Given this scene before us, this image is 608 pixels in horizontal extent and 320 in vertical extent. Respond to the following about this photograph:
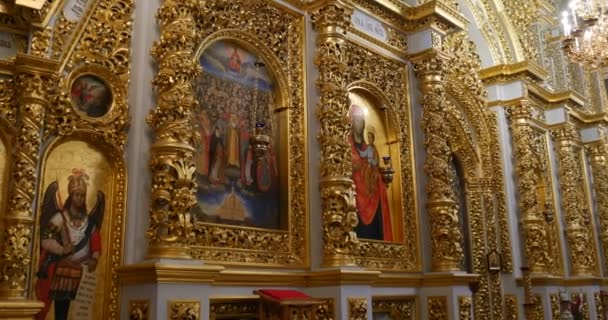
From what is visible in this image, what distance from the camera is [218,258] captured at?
622 centimetres

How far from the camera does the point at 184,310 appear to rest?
210 inches

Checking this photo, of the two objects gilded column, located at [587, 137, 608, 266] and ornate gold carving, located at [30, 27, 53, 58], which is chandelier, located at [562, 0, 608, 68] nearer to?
gilded column, located at [587, 137, 608, 266]

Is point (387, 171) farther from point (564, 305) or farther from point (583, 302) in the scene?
point (583, 302)

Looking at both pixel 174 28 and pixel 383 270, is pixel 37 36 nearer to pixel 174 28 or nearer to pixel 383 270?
pixel 174 28

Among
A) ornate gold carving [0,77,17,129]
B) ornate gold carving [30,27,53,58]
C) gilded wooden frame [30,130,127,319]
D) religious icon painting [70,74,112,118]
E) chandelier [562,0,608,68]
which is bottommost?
gilded wooden frame [30,130,127,319]

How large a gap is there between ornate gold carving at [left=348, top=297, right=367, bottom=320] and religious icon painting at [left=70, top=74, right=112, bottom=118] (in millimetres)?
3575

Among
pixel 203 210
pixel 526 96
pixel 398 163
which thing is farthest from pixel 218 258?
pixel 526 96

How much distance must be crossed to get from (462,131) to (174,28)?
6.81 meters

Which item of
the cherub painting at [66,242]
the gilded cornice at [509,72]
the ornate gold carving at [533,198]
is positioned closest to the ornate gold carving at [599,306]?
the ornate gold carving at [533,198]

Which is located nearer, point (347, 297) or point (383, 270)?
point (347, 297)

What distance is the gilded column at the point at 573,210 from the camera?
13.5 m

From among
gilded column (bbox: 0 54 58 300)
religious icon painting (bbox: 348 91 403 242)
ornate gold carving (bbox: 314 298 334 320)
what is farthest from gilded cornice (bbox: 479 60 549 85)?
gilded column (bbox: 0 54 58 300)

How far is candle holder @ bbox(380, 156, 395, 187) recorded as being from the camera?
340 inches

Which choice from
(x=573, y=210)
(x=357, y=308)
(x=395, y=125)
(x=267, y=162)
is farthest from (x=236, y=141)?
(x=573, y=210)
